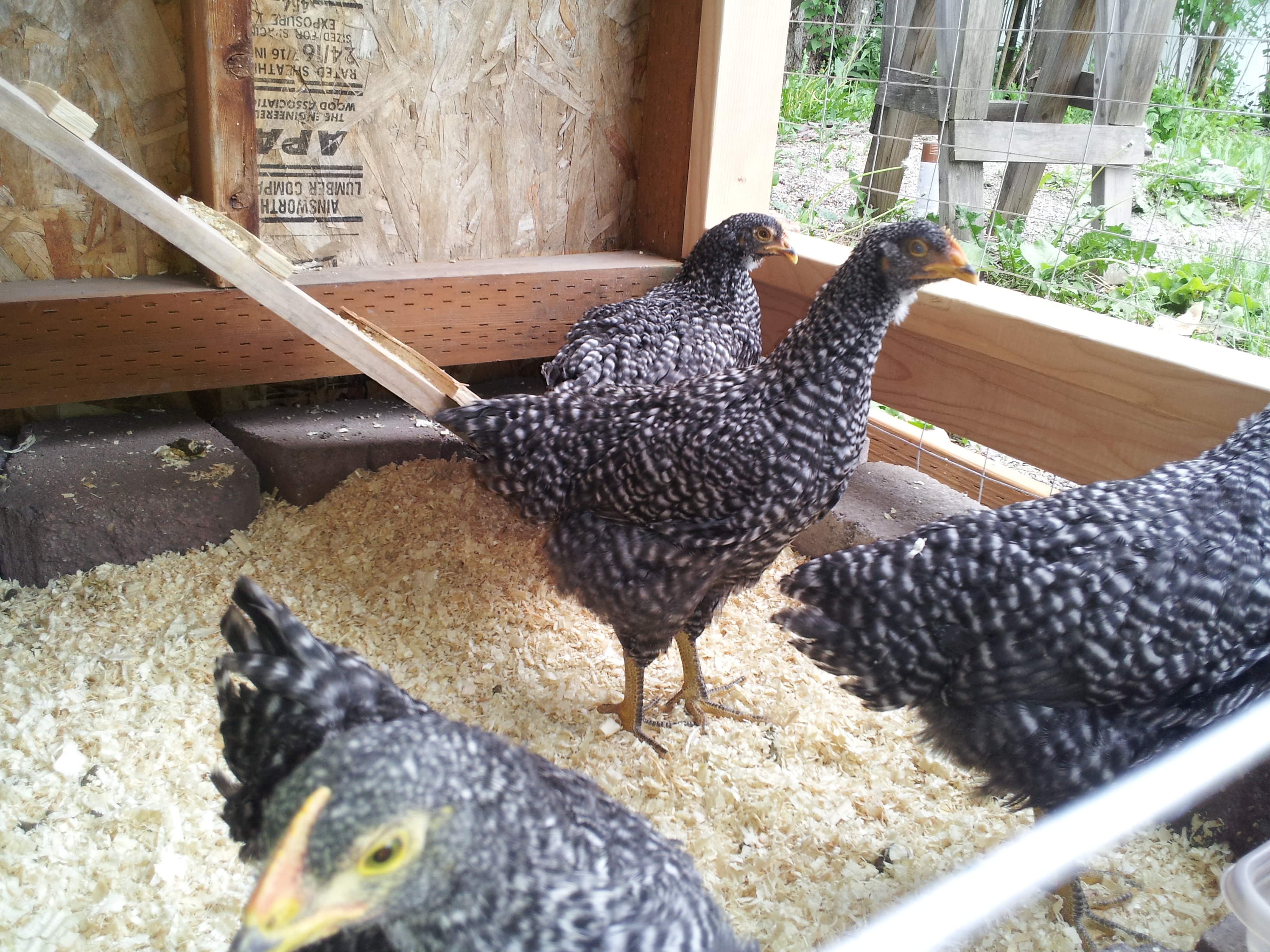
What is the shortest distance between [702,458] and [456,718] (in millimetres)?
911

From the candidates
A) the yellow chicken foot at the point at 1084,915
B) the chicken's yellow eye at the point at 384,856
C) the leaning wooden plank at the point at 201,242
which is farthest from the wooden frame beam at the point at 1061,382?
the chicken's yellow eye at the point at 384,856

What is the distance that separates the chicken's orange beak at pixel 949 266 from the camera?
76.8 inches

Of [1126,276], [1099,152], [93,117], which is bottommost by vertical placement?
→ [1126,276]

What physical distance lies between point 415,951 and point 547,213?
8.41 feet

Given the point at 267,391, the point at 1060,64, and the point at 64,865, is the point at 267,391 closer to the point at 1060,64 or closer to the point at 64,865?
the point at 64,865

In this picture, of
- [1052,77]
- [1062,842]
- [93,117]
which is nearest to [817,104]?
[1052,77]

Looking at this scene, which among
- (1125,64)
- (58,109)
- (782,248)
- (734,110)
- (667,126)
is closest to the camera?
(58,109)

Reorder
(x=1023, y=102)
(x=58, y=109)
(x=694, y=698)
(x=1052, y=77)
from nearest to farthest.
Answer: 1. (x=58, y=109)
2. (x=694, y=698)
3. (x=1023, y=102)
4. (x=1052, y=77)

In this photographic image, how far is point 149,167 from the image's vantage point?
103 inches

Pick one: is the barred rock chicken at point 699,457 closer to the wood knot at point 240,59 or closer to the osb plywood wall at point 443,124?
the osb plywood wall at point 443,124

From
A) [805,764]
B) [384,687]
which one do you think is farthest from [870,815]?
[384,687]

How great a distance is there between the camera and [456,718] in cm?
223

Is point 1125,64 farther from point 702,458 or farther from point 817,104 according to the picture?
point 702,458

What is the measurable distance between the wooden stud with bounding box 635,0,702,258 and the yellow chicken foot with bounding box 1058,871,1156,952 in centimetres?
226
